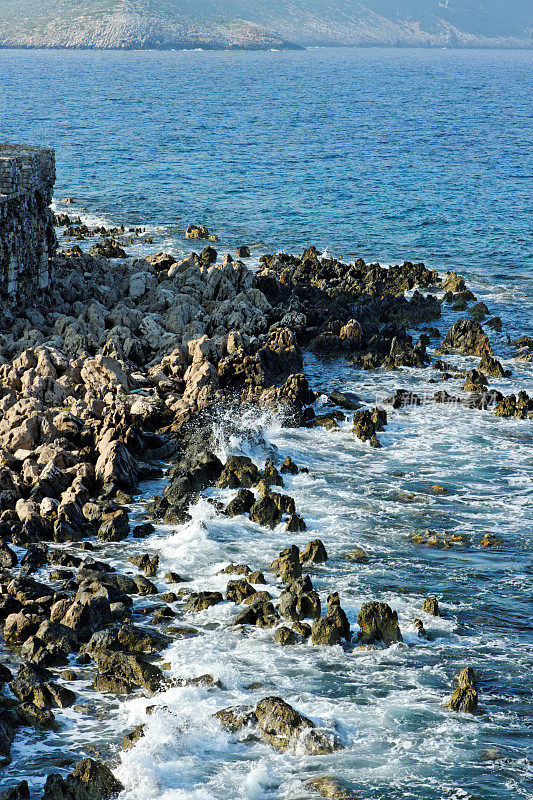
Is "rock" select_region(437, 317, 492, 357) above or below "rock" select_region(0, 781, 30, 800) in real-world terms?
above

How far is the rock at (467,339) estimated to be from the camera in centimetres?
4538

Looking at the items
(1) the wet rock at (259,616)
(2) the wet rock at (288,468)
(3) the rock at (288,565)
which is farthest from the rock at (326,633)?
(2) the wet rock at (288,468)

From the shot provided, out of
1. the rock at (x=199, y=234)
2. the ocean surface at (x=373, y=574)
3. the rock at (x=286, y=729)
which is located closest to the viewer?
the ocean surface at (x=373, y=574)

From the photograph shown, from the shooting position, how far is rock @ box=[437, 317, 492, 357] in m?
45.4

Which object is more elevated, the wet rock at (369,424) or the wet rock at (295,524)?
the wet rock at (369,424)

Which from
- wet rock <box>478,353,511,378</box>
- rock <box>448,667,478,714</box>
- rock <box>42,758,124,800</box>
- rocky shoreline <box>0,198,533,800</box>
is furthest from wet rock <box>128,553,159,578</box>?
wet rock <box>478,353,511,378</box>

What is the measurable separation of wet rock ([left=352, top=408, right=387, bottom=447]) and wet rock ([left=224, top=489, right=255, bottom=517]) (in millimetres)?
6800

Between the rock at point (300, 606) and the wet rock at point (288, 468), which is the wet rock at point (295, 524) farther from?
the rock at point (300, 606)

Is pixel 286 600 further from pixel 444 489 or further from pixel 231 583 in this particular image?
pixel 444 489

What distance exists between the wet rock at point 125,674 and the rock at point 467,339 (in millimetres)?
28001

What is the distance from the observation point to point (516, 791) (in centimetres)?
1897

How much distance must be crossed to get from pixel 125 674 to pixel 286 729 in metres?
4.27

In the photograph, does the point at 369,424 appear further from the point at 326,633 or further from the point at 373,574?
the point at 326,633

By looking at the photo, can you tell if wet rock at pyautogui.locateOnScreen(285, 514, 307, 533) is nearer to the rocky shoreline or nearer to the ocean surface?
the rocky shoreline
